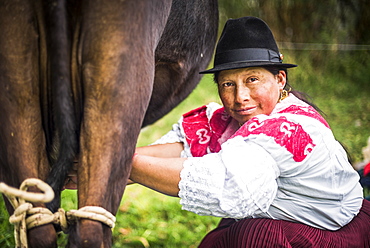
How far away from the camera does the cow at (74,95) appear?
129 cm

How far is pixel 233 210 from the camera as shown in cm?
159

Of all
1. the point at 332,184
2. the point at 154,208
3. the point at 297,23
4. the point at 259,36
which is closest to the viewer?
the point at 332,184

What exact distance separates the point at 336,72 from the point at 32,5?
697 cm

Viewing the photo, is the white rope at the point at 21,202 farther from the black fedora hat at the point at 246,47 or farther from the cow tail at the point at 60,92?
the black fedora hat at the point at 246,47

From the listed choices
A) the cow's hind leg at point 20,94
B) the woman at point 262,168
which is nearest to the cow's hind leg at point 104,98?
the cow's hind leg at point 20,94

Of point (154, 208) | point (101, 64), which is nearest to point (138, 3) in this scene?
point (101, 64)

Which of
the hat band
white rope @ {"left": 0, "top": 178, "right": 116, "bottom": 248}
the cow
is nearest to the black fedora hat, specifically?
the hat band

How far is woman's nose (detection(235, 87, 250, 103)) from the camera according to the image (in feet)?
6.10

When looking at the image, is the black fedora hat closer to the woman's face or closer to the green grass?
the woman's face

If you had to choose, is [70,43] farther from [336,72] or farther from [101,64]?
[336,72]

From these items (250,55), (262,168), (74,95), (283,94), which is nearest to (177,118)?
(283,94)

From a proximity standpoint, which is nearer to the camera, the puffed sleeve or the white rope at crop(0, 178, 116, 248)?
the white rope at crop(0, 178, 116, 248)

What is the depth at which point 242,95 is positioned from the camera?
73.2 inches

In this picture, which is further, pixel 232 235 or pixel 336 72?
pixel 336 72
